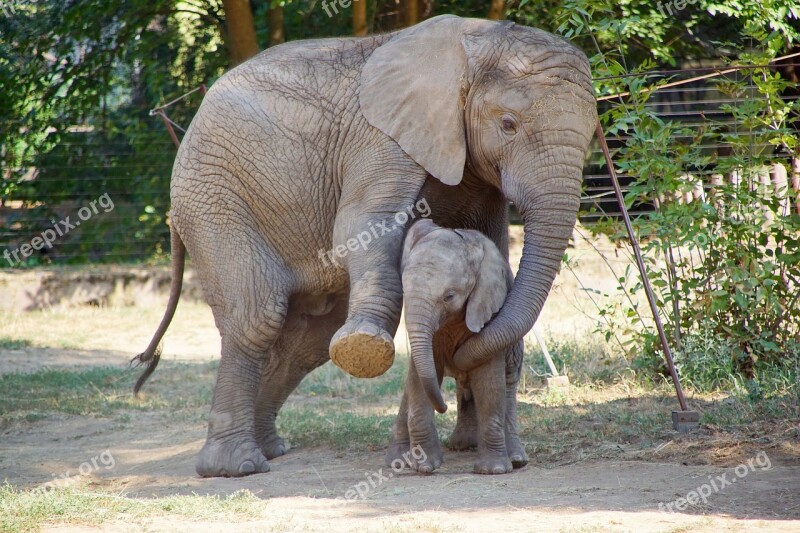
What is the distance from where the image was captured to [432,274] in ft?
17.4

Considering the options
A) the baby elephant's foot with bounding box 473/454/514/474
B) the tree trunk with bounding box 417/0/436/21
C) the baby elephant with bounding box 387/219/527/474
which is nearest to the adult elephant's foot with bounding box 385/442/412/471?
the baby elephant with bounding box 387/219/527/474

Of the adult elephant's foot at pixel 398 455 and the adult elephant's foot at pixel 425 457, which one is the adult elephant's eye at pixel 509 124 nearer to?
the adult elephant's foot at pixel 425 457

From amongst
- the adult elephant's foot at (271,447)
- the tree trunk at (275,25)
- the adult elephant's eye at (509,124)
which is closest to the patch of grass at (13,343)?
the tree trunk at (275,25)

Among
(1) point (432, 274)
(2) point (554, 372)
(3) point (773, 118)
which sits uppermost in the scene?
(3) point (773, 118)

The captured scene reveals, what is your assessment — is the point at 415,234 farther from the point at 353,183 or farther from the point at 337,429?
the point at 337,429

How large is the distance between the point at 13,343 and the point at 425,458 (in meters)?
7.34

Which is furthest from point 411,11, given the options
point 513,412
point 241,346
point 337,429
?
point 513,412

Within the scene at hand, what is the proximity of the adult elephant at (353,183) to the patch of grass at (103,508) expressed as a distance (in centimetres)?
100

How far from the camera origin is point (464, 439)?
21.1ft

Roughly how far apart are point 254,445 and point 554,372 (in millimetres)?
2785

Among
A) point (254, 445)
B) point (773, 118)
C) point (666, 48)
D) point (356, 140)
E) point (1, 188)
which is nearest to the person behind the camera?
point (356, 140)

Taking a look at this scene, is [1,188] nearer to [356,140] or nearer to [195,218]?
A: [195,218]

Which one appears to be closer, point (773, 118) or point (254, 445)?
point (254, 445)

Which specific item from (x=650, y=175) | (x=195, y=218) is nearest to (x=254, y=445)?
(x=195, y=218)
